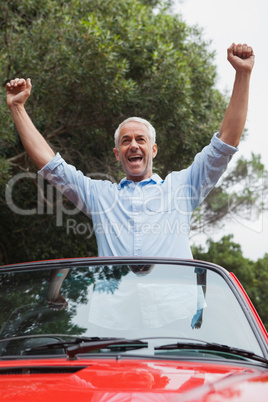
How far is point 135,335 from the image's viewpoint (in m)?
2.23

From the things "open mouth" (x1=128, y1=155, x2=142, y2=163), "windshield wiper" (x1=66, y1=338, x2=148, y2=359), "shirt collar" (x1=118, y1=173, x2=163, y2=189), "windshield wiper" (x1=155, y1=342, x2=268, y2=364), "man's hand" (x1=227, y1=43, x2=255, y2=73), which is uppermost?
"man's hand" (x1=227, y1=43, x2=255, y2=73)

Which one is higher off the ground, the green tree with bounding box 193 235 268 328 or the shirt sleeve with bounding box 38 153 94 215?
the green tree with bounding box 193 235 268 328

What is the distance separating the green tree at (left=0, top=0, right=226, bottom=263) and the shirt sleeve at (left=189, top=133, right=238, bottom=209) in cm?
577

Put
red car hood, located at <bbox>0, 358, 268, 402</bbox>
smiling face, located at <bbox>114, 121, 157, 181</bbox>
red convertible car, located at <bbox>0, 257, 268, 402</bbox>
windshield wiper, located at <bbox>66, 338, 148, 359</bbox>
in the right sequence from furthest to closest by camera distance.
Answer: smiling face, located at <bbox>114, 121, 157, 181</bbox>, windshield wiper, located at <bbox>66, 338, 148, 359</bbox>, red convertible car, located at <bbox>0, 257, 268, 402</bbox>, red car hood, located at <bbox>0, 358, 268, 402</bbox>

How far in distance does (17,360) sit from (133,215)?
1.36 metres

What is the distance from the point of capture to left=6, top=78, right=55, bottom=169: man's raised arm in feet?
11.9

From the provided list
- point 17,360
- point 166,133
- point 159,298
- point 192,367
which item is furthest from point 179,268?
point 166,133

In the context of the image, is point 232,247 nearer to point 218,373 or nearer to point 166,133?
point 166,133

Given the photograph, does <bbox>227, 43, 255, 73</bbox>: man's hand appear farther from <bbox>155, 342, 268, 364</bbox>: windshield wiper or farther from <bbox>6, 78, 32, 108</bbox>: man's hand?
<bbox>155, 342, 268, 364</bbox>: windshield wiper

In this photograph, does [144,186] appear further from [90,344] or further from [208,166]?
[90,344]

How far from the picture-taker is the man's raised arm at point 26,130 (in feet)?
11.9

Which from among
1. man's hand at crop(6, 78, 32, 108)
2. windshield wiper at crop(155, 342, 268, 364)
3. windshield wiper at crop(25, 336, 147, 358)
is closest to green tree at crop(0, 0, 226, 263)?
man's hand at crop(6, 78, 32, 108)

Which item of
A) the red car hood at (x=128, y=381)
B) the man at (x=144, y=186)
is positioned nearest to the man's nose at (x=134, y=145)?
the man at (x=144, y=186)

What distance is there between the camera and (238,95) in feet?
10.8
